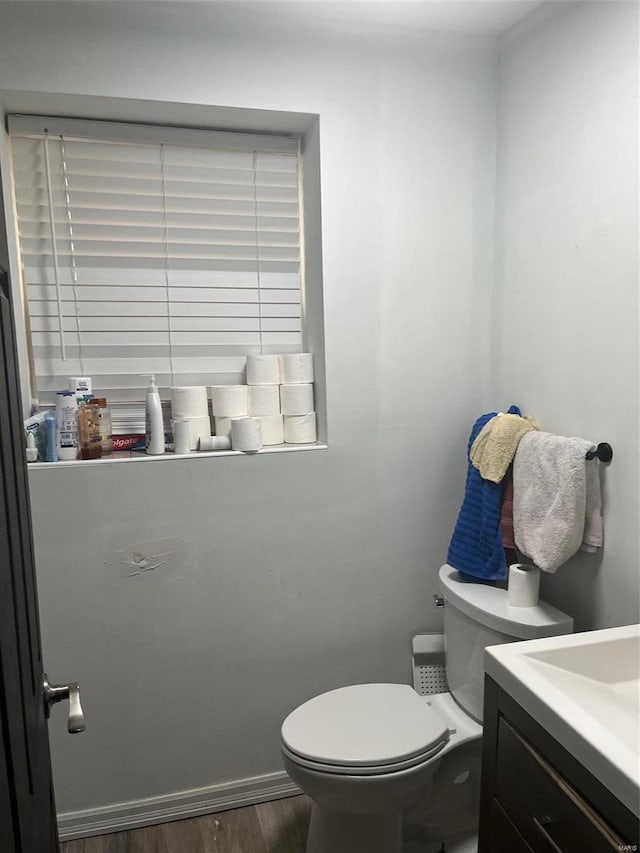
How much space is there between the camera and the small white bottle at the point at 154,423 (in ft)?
5.60

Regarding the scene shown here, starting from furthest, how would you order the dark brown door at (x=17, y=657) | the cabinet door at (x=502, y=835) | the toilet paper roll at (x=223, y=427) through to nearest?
1. the toilet paper roll at (x=223, y=427)
2. the cabinet door at (x=502, y=835)
3. the dark brown door at (x=17, y=657)

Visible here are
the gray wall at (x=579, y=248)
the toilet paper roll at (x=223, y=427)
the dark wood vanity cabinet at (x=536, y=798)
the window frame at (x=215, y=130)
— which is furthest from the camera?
the toilet paper roll at (x=223, y=427)

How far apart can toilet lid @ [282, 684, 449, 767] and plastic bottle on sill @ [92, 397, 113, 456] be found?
3.03ft

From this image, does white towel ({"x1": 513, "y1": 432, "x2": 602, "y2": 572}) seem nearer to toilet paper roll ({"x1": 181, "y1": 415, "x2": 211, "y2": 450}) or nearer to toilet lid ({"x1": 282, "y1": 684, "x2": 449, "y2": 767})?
toilet lid ({"x1": 282, "y1": 684, "x2": 449, "y2": 767})

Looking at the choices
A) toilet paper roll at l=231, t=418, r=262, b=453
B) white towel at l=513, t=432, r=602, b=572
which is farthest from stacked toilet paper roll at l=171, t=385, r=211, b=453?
white towel at l=513, t=432, r=602, b=572

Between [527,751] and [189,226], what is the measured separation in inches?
65.5

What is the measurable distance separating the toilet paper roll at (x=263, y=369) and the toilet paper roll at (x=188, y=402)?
0.17 m

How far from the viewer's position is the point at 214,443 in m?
1.75

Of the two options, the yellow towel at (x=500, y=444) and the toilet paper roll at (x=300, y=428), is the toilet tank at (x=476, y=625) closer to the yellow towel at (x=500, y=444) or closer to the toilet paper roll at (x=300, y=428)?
the yellow towel at (x=500, y=444)

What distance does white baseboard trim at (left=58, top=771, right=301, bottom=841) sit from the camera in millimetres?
1723

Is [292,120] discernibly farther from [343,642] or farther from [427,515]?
[343,642]

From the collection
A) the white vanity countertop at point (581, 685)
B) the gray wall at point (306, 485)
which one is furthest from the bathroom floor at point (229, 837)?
the white vanity countertop at point (581, 685)

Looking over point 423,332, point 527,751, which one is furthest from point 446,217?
point 527,751

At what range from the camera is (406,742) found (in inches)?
56.1
